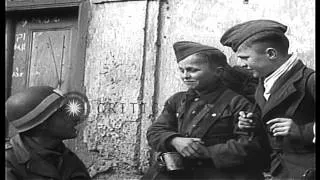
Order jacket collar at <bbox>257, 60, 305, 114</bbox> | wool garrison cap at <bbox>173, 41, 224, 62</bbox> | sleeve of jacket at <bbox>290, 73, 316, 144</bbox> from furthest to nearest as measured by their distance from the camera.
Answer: wool garrison cap at <bbox>173, 41, 224, 62</bbox> → jacket collar at <bbox>257, 60, 305, 114</bbox> → sleeve of jacket at <bbox>290, 73, 316, 144</bbox>

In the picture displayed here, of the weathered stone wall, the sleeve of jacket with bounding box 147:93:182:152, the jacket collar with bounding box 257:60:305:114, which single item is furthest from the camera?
the weathered stone wall

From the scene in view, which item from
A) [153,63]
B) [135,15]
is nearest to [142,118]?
[153,63]

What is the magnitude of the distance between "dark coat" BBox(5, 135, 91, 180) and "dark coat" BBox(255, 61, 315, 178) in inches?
48.4

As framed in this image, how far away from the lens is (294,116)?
14.6 ft

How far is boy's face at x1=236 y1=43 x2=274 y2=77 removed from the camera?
15.2 ft

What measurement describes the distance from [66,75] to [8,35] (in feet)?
2.50

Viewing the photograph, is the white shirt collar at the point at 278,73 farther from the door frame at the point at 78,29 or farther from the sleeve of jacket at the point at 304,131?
the door frame at the point at 78,29

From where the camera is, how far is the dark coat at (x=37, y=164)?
14.9 ft

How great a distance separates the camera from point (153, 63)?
217 inches

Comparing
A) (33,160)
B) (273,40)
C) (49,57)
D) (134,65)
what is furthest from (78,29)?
(273,40)

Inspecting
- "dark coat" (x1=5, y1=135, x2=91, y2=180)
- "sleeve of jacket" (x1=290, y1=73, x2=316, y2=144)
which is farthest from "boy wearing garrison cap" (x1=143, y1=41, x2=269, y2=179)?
"dark coat" (x1=5, y1=135, x2=91, y2=180)

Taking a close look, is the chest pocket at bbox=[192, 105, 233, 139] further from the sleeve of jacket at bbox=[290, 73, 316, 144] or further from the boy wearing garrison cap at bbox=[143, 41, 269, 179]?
the sleeve of jacket at bbox=[290, 73, 316, 144]

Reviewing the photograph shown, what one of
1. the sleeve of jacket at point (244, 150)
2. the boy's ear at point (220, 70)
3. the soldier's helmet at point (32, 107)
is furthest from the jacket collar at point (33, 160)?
the boy's ear at point (220, 70)

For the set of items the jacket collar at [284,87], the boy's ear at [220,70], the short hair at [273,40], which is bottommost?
the jacket collar at [284,87]
